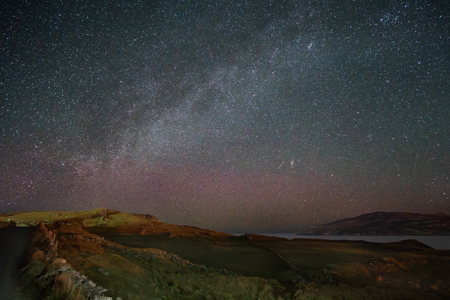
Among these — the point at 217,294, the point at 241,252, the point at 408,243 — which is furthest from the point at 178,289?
the point at 408,243

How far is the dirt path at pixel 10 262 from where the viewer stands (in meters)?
6.12

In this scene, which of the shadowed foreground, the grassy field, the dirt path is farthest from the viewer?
the grassy field

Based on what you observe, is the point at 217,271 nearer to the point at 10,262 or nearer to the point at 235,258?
the point at 235,258

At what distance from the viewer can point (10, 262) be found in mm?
8297

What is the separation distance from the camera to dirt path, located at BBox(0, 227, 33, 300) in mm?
6117

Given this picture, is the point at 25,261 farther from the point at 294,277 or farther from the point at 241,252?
the point at 241,252

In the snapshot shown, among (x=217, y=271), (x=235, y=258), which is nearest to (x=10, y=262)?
(x=217, y=271)

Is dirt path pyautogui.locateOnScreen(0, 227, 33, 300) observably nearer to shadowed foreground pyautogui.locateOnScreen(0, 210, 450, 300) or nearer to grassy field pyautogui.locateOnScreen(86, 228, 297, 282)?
shadowed foreground pyautogui.locateOnScreen(0, 210, 450, 300)

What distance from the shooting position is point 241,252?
19359 mm

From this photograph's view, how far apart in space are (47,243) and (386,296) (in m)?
16.1

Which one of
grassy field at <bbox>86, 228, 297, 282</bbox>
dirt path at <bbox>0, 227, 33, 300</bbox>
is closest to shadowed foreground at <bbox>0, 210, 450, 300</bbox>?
grassy field at <bbox>86, 228, 297, 282</bbox>

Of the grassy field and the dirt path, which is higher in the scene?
the dirt path

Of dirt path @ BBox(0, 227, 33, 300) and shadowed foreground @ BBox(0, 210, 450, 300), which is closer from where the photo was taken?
dirt path @ BBox(0, 227, 33, 300)

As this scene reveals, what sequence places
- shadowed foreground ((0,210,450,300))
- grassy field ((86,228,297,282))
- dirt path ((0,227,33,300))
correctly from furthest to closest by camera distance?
1. grassy field ((86,228,297,282))
2. shadowed foreground ((0,210,450,300))
3. dirt path ((0,227,33,300))
